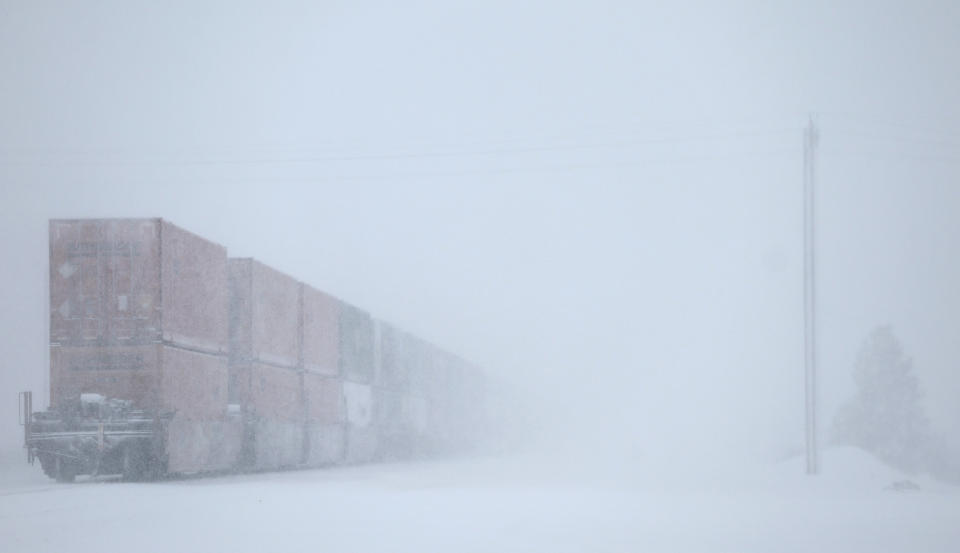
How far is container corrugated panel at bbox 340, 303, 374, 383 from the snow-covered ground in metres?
11.2

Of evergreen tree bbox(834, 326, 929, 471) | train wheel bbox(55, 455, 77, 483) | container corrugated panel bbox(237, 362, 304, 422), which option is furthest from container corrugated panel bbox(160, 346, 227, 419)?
evergreen tree bbox(834, 326, 929, 471)

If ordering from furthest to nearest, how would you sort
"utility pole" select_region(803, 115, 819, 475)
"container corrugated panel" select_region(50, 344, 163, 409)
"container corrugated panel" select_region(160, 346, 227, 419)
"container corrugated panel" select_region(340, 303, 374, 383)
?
"container corrugated panel" select_region(340, 303, 374, 383)
"utility pole" select_region(803, 115, 819, 475)
"container corrugated panel" select_region(160, 346, 227, 419)
"container corrugated panel" select_region(50, 344, 163, 409)

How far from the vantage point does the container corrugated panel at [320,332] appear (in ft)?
82.6

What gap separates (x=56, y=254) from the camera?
1850 cm

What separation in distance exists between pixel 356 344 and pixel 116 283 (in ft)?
39.3

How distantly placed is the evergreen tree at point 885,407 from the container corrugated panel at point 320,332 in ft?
151

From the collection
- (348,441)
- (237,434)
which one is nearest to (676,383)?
(348,441)

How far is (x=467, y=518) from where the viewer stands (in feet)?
35.4

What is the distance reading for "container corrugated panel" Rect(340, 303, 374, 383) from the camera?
93.0ft

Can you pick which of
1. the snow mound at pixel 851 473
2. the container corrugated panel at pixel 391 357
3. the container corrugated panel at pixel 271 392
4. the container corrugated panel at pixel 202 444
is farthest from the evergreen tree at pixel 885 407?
the container corrugated panel at pixel 202 444

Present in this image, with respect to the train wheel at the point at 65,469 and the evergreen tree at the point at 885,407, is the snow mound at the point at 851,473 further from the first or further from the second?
the evergreen tree at the point at 885,407

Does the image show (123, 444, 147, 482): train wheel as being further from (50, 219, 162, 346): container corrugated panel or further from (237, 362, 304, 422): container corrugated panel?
(237, 362, 304, 422): container corrugated panel

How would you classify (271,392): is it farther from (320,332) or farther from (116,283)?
→ (116,283)

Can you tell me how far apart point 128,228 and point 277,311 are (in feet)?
17.8
